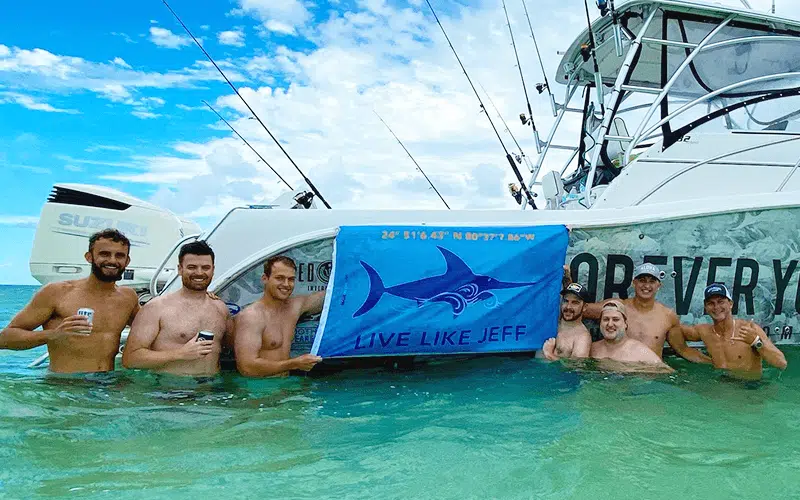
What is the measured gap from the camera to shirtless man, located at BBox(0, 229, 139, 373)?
138 inches

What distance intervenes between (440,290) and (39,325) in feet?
8.02

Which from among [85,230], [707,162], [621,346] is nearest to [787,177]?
[707,162]

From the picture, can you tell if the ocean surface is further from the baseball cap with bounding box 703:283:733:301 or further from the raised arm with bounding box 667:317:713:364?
Result: the baseball cap with bounding box 703:283:733:301

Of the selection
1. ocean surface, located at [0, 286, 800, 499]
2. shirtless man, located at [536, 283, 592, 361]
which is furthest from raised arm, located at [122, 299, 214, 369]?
shirtless man, located at [536, 283, 592, 361]

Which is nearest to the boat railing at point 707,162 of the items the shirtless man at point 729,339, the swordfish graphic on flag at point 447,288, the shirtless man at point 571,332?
the shirtless man at point 729,339

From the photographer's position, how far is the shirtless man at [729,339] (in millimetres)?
3982

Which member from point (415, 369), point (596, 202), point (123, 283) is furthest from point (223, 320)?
point (596, 202)

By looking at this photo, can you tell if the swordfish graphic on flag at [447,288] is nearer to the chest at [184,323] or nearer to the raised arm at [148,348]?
the chest at [184,323]

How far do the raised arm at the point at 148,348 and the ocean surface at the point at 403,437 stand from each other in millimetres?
156

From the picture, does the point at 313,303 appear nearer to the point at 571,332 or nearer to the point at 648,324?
the point at 571,332

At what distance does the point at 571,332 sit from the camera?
14.1 ft

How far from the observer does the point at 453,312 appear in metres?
4.05

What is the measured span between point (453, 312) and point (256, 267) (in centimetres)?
136

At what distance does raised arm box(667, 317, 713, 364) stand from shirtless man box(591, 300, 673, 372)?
25 centimetres
